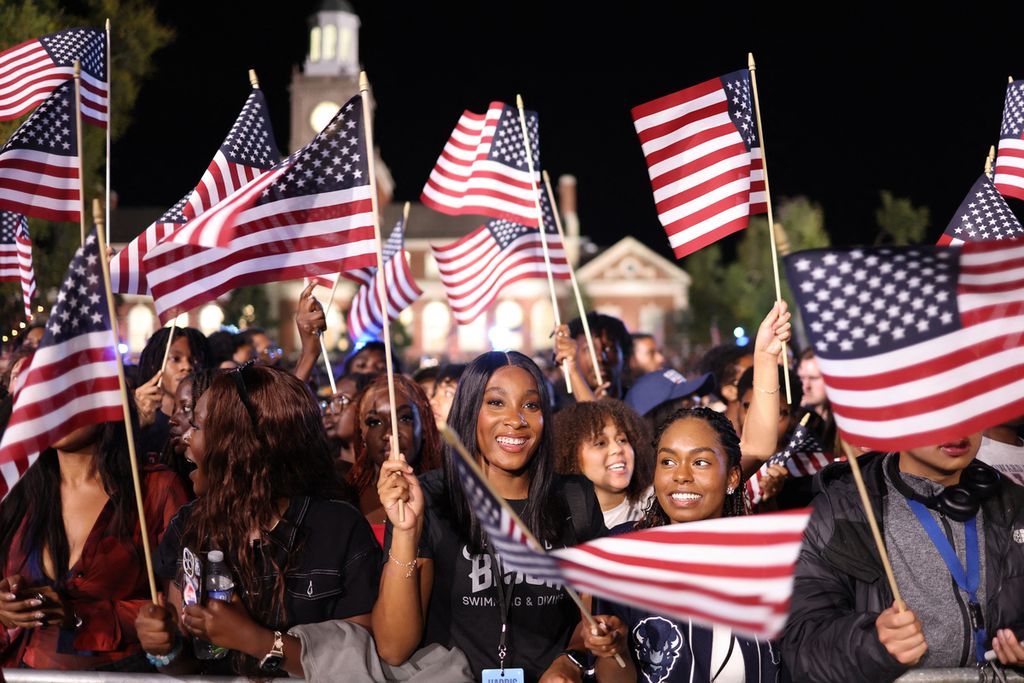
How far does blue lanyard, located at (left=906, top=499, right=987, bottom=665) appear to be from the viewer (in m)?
3.39

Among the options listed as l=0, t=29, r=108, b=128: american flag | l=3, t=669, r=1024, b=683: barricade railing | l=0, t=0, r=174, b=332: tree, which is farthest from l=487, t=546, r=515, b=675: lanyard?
l=0, t=0, r=174, b=332: tree

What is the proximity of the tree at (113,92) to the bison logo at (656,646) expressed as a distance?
12.7 metres

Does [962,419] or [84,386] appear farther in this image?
[84,386]

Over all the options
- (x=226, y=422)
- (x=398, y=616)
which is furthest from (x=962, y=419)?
(x=226, y=422)

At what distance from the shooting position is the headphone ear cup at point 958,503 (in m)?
3.45

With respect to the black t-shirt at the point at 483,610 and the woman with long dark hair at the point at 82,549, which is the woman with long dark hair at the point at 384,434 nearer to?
the woman with long dark hair at the point at 82,549

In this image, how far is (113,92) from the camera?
1706cm

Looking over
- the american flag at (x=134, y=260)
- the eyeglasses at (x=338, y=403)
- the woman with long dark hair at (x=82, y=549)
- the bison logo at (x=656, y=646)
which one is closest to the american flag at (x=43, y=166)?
the american flag at (x=134, y=260)

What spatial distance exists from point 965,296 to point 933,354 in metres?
0.20

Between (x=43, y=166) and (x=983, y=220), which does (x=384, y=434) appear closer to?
(x=43, y=166)

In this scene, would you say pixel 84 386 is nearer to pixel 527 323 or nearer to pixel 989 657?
pixel 989 657

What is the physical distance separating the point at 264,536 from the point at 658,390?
3.63m

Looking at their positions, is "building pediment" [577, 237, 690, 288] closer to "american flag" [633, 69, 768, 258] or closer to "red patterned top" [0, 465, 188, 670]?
"american flag" [633, 69, 768, 258]

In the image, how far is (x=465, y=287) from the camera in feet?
30.9
